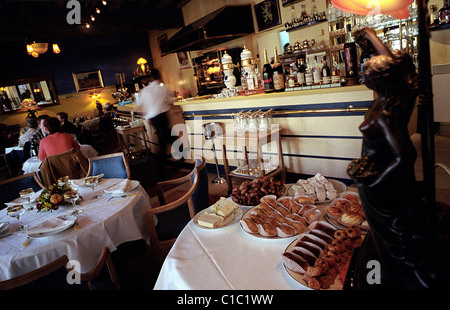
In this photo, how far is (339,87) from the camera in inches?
130

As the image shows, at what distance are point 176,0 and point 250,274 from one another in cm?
1005

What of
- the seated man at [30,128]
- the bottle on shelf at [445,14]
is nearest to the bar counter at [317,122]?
the bottle on shelf at [445,14]

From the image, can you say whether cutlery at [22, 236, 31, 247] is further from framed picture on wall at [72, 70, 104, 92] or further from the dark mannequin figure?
framed picture on wall at [72, 70, 104, 92]

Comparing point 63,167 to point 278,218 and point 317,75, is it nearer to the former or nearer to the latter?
point 278,218

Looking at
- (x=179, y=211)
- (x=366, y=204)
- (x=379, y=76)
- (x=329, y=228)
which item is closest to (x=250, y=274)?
(x=329, y=228)

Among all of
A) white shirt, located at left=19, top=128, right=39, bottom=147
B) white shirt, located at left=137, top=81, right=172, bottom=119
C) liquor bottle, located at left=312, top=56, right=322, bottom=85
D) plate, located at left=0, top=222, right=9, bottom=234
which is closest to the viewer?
plate, located at left=0, top=222, right=9, bottom=234

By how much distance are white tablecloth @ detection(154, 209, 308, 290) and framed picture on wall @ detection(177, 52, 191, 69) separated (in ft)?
31.9

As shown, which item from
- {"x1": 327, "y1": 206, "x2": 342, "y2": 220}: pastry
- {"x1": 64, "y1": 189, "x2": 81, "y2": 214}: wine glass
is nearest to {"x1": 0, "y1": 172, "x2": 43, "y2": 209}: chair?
{"x1": 64, "y1": 189, "x2": 81, "y2": 214}: wine glass

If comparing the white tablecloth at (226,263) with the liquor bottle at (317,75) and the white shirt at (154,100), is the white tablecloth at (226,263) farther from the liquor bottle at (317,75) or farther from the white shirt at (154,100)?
the white shirt at (154,100)

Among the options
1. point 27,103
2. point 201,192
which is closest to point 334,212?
point 201,192

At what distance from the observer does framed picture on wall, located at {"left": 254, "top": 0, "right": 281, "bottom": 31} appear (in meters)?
6.47
